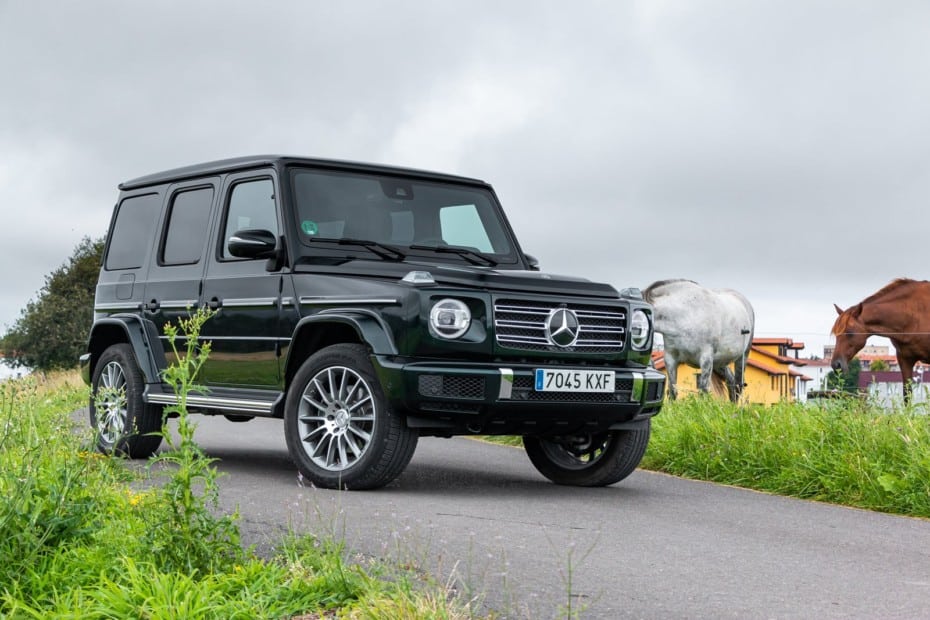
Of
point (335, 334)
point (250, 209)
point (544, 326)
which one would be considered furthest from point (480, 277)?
point (250, 209)

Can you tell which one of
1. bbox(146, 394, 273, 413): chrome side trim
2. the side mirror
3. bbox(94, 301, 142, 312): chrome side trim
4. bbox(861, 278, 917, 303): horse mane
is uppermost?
bbox(861, 278, 917, 303): horse mane

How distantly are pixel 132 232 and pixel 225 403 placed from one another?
8.85 feet

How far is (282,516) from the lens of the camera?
22.1 feet

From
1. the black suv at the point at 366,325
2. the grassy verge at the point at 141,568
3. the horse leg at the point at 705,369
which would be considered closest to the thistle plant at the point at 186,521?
the grassy verge at the point at 141,568

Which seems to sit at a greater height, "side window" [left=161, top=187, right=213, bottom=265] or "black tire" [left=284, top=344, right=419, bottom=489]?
"side window" [left=161, top=187, right=213, bottom=265]

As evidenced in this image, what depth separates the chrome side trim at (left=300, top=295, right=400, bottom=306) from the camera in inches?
311

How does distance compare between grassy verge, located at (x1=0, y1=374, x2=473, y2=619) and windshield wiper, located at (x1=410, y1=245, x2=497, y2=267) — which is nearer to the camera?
grassy verge, located at (x1=0, y1=374, x2=473, y2=619)

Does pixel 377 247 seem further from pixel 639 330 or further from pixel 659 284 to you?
pixel 659 284

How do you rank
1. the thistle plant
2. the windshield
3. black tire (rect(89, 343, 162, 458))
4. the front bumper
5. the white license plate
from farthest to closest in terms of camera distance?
black tire (rect(89, 343, 162, 458)) → the windshield → the white license plate → the front bumper → the thistle plant

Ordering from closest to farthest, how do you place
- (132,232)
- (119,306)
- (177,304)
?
(177,304), (119,306), (132,232)

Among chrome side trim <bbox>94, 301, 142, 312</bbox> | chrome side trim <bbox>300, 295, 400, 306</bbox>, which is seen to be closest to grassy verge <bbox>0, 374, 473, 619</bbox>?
chrome side trim <bbox>300, 295, 400, 306</bbox>

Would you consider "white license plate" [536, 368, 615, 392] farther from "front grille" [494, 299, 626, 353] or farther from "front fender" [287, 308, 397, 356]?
"front fender" [287, 308, 397, 356]

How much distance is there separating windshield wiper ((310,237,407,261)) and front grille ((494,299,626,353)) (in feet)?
4.24

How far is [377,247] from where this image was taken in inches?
356
